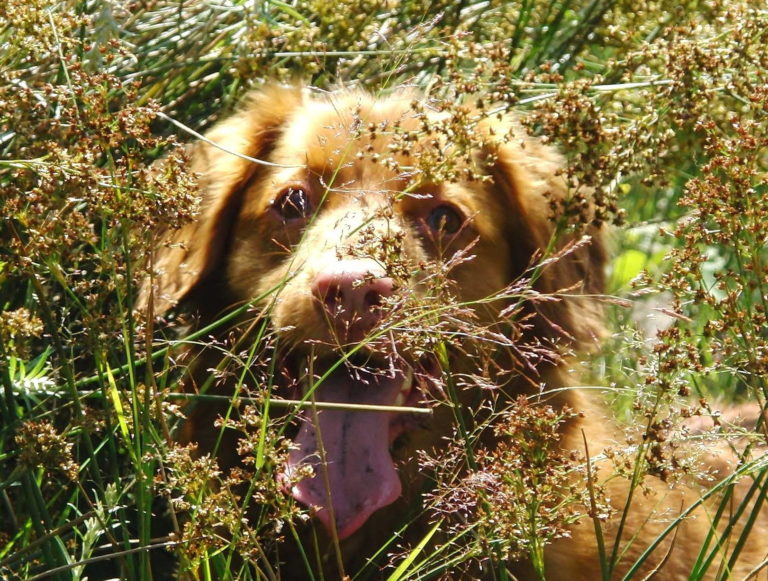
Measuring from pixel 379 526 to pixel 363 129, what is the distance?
5.13ft

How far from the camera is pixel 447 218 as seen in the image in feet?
11.9

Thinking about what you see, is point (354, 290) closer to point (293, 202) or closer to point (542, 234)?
point (293, 202)

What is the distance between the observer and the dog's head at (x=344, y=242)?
3.05m

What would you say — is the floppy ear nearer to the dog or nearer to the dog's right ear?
the dog

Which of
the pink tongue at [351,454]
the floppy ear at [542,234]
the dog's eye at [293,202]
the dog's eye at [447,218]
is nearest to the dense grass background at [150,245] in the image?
the floppy ear at [542,234]

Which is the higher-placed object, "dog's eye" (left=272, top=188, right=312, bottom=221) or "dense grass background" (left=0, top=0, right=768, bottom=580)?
"dense grass background" (left=0, top=0, right=768, bottom=580)

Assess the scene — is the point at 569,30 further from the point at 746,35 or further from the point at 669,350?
the point at 669,350

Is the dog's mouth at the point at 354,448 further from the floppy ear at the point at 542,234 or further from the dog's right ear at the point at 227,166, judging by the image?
the dog's right ear at the point at 227,166

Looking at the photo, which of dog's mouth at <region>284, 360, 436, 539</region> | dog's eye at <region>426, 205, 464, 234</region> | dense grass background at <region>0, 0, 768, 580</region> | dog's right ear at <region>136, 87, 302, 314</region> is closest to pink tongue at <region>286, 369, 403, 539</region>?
dog's mouth at <region>284, 360, 436, 539</region>

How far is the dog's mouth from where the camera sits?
3.03 m

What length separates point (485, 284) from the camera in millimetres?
3666

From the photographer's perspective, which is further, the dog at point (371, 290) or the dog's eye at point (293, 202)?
the dog's eye at point (293, 202)

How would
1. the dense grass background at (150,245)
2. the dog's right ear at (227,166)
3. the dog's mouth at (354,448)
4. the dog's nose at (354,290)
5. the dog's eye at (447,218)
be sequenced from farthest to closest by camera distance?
1. the dog's right ear at (227,166)
2. the dog's eye at (447,218)
3. the dog's mouth at (354,448)
4. the dog's nose at (354,290)
5. the dense grass background at (150,245)

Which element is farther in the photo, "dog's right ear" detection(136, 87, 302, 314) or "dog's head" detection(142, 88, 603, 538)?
"dog's right ear" detection(136, 87, 302, 314)
